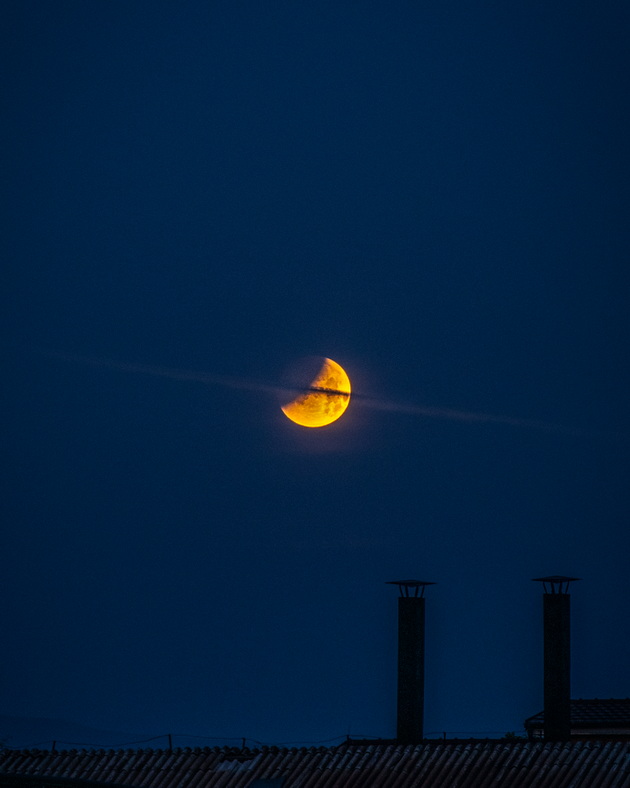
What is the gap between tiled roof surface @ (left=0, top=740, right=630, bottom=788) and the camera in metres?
33.2

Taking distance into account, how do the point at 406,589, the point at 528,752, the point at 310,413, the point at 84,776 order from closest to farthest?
the point at 528,752 → the point at 84,776 → the point at 406,589 → the point at 310,413

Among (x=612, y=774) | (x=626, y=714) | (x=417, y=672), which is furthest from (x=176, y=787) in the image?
(x=626, y=714)

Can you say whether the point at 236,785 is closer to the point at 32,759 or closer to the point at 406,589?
the point at 32,759

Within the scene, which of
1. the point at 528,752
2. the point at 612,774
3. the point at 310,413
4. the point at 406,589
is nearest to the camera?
the point at 612,774

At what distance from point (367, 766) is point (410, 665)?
5.27 meters

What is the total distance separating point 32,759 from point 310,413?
15874 centimetres

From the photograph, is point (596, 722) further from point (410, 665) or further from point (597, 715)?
point (410, 665)

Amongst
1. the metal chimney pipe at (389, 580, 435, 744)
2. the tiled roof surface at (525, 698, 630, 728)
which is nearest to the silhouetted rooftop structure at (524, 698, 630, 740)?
the tiled roof surface at (525, 698, 630, 728)

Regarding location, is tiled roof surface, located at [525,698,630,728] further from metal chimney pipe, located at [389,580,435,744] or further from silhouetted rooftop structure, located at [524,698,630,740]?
metal chimney pipe, located at [389,580,435,744]

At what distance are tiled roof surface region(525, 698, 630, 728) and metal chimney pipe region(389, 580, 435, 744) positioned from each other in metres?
4.27

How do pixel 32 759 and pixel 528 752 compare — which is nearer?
pixel 528 752

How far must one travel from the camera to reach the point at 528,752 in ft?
113

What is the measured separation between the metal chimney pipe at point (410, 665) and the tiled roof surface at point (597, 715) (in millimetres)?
4273

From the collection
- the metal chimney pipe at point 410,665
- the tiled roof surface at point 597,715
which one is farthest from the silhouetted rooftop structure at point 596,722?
the metal chimney pipe at point 410,665
